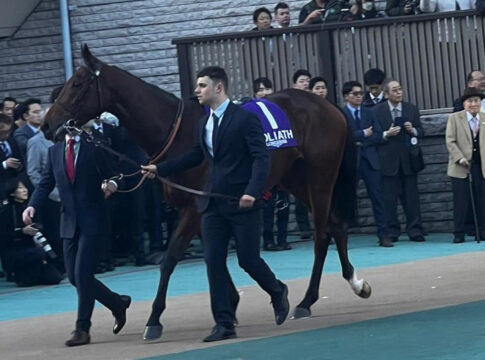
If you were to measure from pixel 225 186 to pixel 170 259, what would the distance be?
39.8 inches

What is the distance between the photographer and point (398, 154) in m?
17.5

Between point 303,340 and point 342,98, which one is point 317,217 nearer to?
Answer: point 303,340

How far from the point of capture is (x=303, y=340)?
9820mm

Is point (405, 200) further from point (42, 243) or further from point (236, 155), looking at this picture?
point (236, 155)

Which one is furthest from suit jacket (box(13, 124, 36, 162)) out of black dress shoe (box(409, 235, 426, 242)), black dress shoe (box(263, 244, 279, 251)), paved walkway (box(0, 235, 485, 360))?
black dress shoe (box(409, 235, 426, 242))

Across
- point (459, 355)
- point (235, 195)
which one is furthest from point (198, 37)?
point (459, 355)

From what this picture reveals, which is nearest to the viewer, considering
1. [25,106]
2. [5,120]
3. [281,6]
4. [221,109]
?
[221,109]

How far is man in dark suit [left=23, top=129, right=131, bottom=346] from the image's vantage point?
10.5 m

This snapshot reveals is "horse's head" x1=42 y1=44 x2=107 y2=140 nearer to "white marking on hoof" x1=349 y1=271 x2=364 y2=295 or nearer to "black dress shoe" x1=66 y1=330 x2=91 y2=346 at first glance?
"black dress shoe" x1=66 y1=330 x2=91 y2=346

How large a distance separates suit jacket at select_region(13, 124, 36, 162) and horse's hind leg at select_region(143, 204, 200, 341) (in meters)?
5.57

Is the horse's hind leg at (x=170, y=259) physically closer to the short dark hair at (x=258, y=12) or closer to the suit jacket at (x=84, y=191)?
the suit jacket at (x=84, y=191)

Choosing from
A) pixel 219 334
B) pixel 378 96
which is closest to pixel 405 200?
pixel 378 96

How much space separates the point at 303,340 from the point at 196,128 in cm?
243

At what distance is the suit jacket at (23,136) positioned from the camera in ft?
53.2
